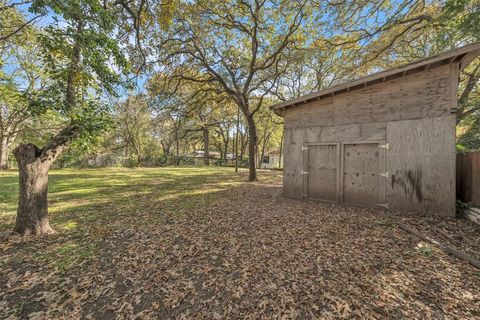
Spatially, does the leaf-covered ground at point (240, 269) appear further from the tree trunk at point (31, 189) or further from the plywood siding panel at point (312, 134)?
the plywood siding panel at point (312, 134)

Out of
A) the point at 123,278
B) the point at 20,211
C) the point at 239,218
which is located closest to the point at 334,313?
the point at 123,278

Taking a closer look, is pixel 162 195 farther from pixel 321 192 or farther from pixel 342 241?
pixel 342 241

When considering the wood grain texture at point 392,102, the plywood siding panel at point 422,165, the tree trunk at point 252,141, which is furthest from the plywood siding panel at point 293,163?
the tree trunk at point 252,141

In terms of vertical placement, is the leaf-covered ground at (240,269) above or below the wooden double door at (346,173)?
below

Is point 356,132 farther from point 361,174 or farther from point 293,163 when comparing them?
point 293,163

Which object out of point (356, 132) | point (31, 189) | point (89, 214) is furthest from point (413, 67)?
point (89, 214)

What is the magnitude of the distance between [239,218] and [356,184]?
385 cm

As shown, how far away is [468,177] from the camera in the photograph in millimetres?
4988

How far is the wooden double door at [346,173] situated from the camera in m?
6.00

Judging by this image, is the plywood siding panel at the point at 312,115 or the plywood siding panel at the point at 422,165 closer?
the plywood siding panel at the point at 422,165

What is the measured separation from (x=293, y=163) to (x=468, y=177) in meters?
4.54

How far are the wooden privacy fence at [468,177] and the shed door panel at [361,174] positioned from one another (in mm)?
1801

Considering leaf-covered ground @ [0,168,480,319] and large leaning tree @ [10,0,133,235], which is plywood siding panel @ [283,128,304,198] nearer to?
leaf-covered ground @ [0,168,480,319]

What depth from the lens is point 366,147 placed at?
20.3 ft
